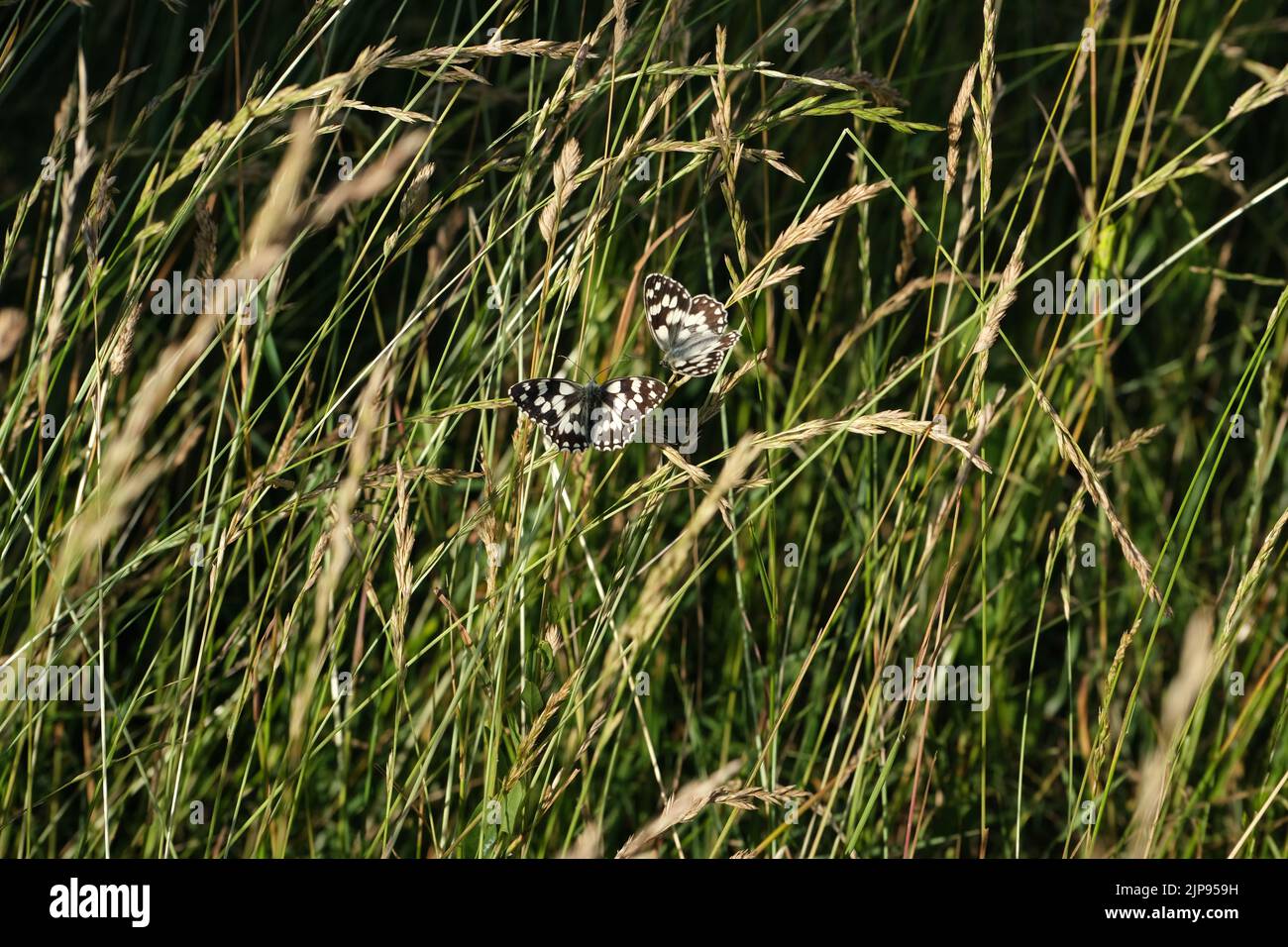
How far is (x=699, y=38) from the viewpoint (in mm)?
2023

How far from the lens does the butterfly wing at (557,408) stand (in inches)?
47.3

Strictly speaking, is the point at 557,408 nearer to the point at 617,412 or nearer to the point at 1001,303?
the point at 617,412

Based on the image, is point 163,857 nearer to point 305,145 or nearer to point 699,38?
point 305,145

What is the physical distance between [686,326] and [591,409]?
0.18 m

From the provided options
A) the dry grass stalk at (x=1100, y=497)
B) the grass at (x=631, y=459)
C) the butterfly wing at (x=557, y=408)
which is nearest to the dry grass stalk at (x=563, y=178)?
the grass at (x=631, y=459)

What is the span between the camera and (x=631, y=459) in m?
1.72

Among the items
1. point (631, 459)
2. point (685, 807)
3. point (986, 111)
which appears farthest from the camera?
point (631, 459)

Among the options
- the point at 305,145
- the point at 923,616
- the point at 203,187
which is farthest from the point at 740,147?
the point at 923,616

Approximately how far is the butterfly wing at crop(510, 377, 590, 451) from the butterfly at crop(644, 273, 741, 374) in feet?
0.46

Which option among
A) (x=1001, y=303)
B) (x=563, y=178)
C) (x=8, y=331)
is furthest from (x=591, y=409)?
(x=8, y=331)

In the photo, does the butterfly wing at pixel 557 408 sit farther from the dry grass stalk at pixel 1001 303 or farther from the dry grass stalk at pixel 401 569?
the dry grass stalk at pixel 1001 303

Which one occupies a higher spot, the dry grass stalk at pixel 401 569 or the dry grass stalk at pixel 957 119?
the dry grass stalk at pixel 957 119

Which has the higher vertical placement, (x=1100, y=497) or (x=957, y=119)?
(x=957, y=119)
